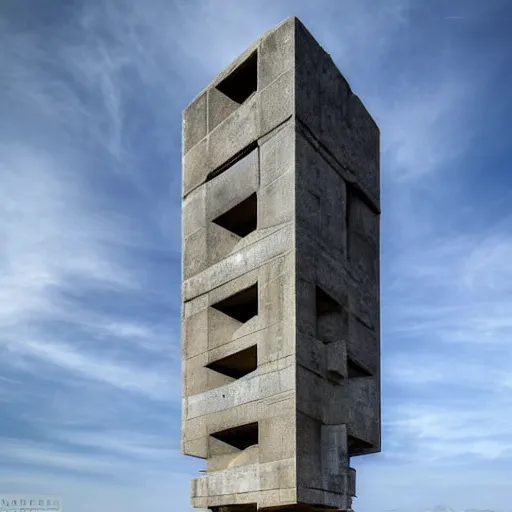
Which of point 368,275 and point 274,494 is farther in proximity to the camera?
point 368,275

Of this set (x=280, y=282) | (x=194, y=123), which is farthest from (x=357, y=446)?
(x=194, y=123)

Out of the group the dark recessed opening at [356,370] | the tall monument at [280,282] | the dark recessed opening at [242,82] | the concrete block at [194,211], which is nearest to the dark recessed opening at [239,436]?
the tall monument at [280,282]

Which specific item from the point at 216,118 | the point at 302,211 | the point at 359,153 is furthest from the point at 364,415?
the point at 216,118

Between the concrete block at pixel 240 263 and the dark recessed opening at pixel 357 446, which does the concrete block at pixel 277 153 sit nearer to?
the concrete block at pixel 240 263

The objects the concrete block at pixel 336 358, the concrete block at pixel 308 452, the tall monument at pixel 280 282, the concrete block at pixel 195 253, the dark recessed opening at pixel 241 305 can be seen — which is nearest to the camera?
the concrete block at pixel 308 452

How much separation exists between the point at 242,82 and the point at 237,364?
5.88 metres

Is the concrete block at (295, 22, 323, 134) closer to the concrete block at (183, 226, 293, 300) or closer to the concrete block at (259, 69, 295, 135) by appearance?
the concrete block at (259, 69, 295, 135)

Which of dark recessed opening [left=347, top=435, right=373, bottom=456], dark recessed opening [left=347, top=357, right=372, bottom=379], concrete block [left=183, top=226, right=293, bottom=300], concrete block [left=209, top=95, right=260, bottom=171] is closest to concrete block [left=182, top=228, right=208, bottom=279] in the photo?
concrete block [left=183, top=226, right=293, bottom=300]

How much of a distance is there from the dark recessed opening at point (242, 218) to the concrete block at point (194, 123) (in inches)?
80.1

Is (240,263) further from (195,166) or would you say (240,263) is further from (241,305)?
(195,166)

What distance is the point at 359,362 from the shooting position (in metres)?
13.7

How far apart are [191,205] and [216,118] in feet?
6.18

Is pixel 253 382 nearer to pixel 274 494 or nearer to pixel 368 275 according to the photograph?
pixel 274 494

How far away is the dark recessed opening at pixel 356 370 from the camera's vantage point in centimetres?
1370
